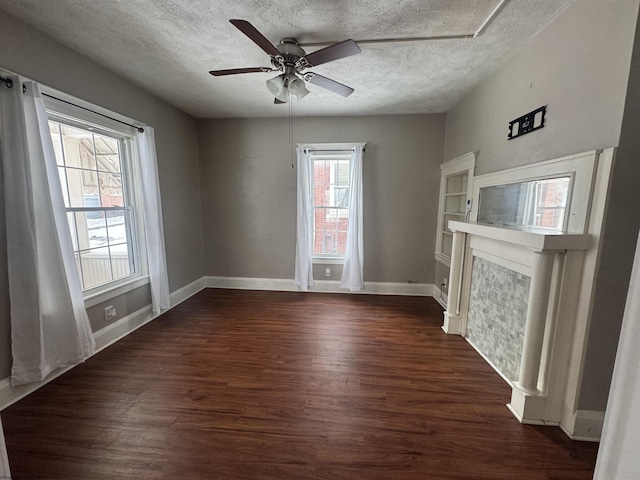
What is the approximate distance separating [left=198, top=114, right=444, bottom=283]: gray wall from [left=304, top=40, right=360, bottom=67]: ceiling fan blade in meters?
1.86

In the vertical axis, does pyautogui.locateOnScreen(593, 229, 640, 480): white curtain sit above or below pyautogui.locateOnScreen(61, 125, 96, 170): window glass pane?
below

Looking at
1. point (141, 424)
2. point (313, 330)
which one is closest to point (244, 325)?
point (313, 330)

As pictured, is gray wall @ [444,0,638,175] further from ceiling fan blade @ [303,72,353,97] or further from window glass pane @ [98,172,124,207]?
window glass pane @ [98,172,124,207]

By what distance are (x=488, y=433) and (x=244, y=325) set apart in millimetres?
2291

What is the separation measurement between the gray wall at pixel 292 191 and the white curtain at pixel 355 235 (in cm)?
18

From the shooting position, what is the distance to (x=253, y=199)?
3848 mm

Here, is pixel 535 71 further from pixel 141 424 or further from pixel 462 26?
pixel 141 424

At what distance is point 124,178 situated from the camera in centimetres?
269

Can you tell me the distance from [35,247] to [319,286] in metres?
3.02

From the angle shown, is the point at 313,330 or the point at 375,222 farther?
the point at 375,222

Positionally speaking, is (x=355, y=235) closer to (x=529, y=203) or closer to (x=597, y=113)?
(x=529, y=203)

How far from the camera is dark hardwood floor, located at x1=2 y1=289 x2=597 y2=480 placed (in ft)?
4.34

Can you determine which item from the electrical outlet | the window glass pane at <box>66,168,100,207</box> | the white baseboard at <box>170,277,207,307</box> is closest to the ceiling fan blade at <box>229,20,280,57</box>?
the window glass pane at <box>66,168,100,207</box>

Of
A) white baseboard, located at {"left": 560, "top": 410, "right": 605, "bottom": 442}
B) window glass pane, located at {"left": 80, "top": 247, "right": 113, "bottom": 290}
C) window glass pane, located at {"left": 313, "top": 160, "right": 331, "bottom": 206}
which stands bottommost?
white baseboard, located at {"left": 560, "top": 410, "right": 605, "bottom": 442}
